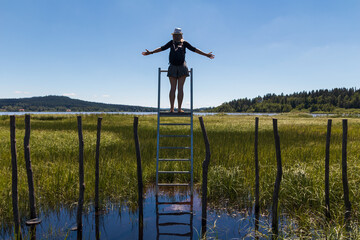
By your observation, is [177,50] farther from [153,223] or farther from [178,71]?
[153,223]

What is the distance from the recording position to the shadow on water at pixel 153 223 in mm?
5098

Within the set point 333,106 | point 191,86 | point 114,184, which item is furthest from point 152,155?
point 333,106

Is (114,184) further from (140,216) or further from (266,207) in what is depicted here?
(266,207)

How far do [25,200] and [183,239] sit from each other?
4309 mm

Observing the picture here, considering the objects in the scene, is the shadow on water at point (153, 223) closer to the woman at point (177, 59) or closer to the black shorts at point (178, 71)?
the woman at point (177, 59)

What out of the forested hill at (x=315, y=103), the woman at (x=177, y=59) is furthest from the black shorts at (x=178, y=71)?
the forested hill at (x=315, y=103)

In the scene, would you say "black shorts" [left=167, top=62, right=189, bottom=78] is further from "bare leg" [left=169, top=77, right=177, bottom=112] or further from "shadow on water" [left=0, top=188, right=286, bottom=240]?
"shadow on water" [left=0, top=188, right=286, bottom=240]

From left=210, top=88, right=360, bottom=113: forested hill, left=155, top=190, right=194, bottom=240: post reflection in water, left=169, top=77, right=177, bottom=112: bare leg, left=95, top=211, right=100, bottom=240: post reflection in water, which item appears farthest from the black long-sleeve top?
left=210, top=88, right=360, bottom=113: forested hill

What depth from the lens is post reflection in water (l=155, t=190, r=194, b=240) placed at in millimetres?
5340

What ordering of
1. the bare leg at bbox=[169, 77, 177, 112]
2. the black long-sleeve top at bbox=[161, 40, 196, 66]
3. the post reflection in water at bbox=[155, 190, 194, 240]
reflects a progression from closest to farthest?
the post reflection in water at bbox=[155, 190, 194, 240]
the black long-sleeve top at bbox=[161, 40, 196, 66]
the bare leg at bbox=[169, 77, 177, 112]

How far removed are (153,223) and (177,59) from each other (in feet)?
15.4

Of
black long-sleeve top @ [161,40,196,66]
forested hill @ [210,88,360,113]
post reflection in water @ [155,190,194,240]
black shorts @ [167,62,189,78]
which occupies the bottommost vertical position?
post reflection in water @ [155,190,194,240]

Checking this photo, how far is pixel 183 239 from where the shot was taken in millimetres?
5129

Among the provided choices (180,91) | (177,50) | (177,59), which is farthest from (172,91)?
(177,50)
